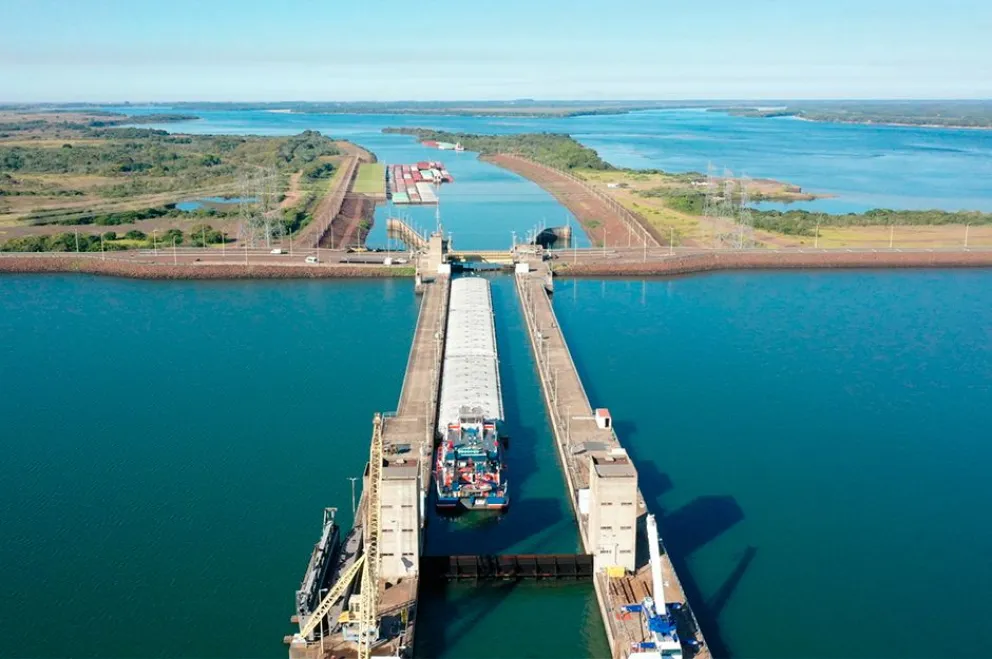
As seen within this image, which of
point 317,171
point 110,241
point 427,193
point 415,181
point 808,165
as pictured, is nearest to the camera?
point 110,241

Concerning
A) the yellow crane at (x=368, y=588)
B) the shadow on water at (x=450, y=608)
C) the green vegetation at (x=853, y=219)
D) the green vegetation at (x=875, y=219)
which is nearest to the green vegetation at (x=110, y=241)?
the green vegetation at (x=853, y=219)

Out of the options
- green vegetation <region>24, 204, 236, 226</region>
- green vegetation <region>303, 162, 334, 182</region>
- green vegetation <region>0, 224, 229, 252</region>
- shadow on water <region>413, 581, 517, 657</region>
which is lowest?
shadow on water <region>413, 581, 517, 657</region>

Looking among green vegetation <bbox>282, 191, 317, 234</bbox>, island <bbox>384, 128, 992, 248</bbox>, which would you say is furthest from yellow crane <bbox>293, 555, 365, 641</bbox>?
green vegetation <bbox>282, 191, 317, 234</bbox>

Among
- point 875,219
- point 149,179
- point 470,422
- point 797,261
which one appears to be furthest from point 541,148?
point 470,422

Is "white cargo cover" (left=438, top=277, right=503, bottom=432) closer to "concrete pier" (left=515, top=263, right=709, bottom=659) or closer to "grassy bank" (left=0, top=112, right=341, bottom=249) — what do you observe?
"concrete pier" (left=515, top=263, right=709, bottom=659)

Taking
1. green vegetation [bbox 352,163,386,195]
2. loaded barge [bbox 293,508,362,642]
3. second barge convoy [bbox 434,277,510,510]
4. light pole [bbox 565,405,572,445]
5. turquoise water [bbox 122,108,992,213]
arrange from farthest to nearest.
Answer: green vegetation [bbox 352,163,386,195], turquoise water [bbox 122,108,992,213], light pole [bbox 565,405,572,445], second barge convoy [bbox 434,277,510,510], loaded barge [bbox 293,508,362,642]

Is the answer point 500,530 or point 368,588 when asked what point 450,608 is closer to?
point 368,588

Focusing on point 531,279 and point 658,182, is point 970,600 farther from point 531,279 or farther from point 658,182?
point 658,182
